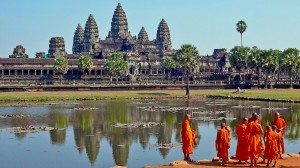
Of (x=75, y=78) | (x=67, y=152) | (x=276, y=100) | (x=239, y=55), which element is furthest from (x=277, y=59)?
(x=67, y=152)

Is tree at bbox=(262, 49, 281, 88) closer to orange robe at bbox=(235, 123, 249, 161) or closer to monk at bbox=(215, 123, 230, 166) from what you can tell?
monk at bbox=(215, 123, 230, 166)

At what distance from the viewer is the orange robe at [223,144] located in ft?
79.2

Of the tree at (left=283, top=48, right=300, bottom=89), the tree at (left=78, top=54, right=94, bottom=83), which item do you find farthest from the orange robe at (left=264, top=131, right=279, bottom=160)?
the tree at (left=78, top=54, right=94, bottom=83)

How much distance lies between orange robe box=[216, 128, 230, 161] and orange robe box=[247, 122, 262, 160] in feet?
3.78

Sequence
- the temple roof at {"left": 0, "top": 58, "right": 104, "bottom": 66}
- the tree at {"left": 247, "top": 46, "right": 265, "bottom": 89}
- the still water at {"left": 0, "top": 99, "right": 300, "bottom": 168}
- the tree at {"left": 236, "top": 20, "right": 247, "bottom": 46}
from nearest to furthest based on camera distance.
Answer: the still water at {"left": 0, "top": 99, "right": 300, "bottom": 168}
the tree at {"left": 247, "top": 46, "right": 265, "bottom": 89}
the tree at {"left": 236, "top": 20, "right": 247, "bottom": 46}
the temple roof at {"left": 0, "top": 58, "right": 104, "bottom": 66}

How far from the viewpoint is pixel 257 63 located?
12531 centimetres

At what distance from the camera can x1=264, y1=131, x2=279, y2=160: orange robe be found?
2323 cm

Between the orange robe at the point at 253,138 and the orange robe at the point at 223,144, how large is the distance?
3.78 feet

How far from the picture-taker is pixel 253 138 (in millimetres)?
23406

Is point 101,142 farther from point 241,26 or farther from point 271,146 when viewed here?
point 241,26

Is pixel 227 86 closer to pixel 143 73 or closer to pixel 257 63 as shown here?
pixel 257 63

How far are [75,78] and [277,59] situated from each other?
59.6 meters

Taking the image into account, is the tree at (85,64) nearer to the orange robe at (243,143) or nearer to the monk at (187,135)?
the monk at (187,135)

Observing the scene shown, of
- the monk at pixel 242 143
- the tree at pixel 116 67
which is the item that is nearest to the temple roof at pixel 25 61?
the tree at pixel 116 67
